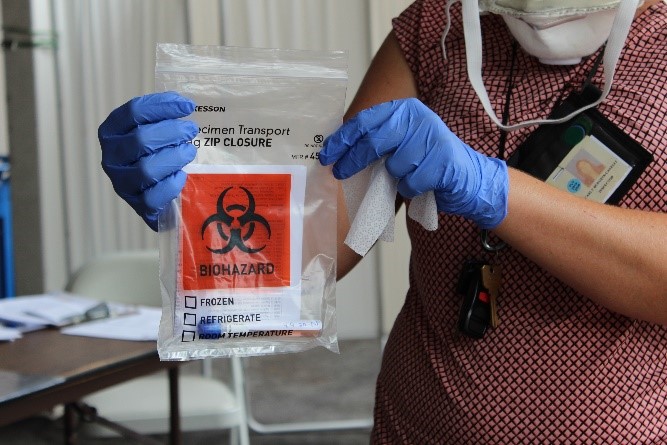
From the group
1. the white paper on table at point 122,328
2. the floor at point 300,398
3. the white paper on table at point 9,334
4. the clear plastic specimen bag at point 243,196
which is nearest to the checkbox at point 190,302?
the clear plastic specimen bag at point 243,196

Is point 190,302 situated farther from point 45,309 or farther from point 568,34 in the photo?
point 45,309

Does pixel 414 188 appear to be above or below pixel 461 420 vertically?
above

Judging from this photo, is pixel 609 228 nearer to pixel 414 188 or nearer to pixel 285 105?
pixel 414 188

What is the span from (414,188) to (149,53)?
295 centimetres

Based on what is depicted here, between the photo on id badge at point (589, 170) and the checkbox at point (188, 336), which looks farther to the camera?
the photo on id badge at point (589, 170)

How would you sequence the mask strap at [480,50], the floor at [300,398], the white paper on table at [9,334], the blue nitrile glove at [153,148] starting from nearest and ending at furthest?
1. the blue nitrile glove at [153,148]
2. the mask strap at [480,50]
3. the white paper on table at [9,334]
4. the floor at [300,398]

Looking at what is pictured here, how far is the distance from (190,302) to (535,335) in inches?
18.2

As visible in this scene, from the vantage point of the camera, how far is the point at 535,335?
1029 millimetres

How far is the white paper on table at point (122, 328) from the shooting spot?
190cm

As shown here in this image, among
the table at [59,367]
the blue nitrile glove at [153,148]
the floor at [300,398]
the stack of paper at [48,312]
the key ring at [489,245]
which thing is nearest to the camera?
the blue nitrile glove at [153,148]

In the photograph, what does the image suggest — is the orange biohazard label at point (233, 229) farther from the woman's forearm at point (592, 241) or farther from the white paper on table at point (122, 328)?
the white paper on table at point (122, 328)

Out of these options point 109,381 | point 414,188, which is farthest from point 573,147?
point 109,381

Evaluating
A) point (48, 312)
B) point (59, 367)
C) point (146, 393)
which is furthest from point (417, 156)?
point (146, 393)

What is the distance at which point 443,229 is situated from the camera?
1.11 meters
